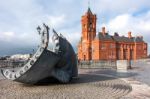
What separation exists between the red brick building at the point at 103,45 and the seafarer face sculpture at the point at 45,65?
69.7 m

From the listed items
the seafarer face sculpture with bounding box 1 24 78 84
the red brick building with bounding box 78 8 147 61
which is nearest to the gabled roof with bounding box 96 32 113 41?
the red brick building with bounding box 78 8 147 61

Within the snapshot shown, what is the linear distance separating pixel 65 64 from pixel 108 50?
75.1 metres

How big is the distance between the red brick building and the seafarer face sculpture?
69684 millimetres

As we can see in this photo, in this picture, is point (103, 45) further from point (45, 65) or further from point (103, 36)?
point (45, 65)

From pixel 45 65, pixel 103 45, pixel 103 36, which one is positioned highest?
pixel 103 36

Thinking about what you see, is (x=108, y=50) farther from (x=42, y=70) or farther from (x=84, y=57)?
(x=42, y=70)

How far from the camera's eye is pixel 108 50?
90.8 metres

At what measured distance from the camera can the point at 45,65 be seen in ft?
47.1

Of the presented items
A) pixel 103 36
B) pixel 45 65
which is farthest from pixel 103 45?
pixel 45 65

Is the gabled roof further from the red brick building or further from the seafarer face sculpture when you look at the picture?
the seafarer face sculpture

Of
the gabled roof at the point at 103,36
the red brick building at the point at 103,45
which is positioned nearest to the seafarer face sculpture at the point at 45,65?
the red brick building at the point at 103,45

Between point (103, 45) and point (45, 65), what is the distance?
2967 inches

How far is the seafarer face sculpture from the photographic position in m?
13.9

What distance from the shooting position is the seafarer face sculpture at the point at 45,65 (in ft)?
45.5
